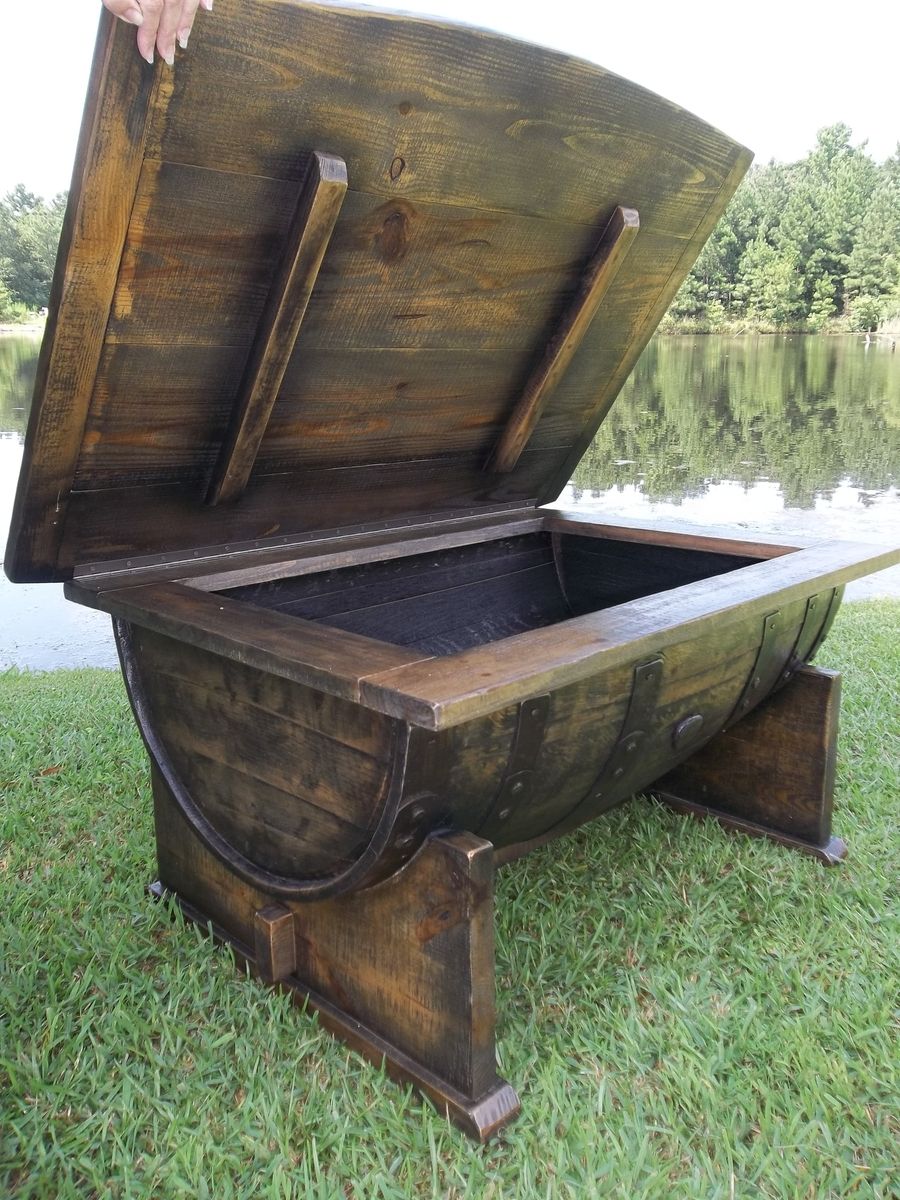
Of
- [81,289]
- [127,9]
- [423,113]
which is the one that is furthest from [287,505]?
[127,9]

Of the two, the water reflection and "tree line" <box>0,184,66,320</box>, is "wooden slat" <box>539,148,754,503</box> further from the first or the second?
"tree line" <box>0,184,66,320</box>

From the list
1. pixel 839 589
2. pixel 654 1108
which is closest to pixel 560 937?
pixel 654 1108

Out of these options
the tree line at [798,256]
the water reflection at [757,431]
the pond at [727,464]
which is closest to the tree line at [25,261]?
the tree line at [798,256]

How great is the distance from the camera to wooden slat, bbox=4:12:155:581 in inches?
54.1

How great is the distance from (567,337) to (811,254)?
1801 inches

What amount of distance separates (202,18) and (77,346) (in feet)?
1.85

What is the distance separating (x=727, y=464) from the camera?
44.4ft

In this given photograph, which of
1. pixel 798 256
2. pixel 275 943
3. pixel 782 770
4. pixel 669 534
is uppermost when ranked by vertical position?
pixel 798 256

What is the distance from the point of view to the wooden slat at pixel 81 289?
1.38 meters

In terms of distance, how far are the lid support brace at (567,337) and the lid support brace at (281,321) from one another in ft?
2.82

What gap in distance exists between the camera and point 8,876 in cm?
253

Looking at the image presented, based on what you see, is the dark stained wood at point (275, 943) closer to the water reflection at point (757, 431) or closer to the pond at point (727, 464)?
the pond at point (727, 464)

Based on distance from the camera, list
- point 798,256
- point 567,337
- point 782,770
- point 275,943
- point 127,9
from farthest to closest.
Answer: point 798,256 → point 782,770 → point 567,337 → point 275,943 → point 127,9

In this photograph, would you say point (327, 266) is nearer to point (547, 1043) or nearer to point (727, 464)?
point (547, 1043)
